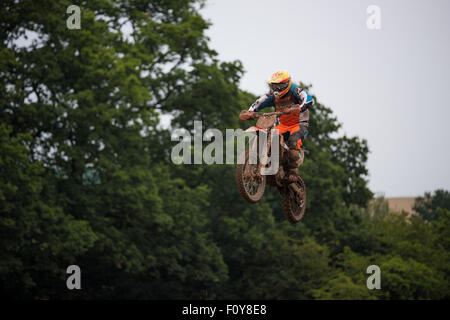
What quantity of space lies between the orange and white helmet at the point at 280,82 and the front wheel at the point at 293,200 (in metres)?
1.40

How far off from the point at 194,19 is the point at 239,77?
4.49 m

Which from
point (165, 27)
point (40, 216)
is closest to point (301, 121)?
point (40, 216)

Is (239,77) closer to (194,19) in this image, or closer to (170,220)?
(194,19)

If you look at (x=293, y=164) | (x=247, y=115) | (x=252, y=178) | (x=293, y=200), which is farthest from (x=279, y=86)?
(x=293, y=200)

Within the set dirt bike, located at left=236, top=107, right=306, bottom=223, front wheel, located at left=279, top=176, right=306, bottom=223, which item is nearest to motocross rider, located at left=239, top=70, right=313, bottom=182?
dirt bike, located at left=236, top=107, right=306, bottom=223

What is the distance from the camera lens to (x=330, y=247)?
5003 cm

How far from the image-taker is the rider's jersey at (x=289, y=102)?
9.19 meters

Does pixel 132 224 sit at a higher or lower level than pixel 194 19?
lower

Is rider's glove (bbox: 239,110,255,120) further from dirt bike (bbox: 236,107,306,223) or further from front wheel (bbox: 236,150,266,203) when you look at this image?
front wheel (bbox: 236,150,266,203)

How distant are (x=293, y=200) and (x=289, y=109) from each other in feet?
5.09

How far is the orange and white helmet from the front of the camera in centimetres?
895

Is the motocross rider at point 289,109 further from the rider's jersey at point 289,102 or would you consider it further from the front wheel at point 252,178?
the front wheel at point 252,178

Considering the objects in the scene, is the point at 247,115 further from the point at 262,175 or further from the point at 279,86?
the point at 262,175

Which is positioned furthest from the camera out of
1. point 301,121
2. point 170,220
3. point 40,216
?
point 170,220
